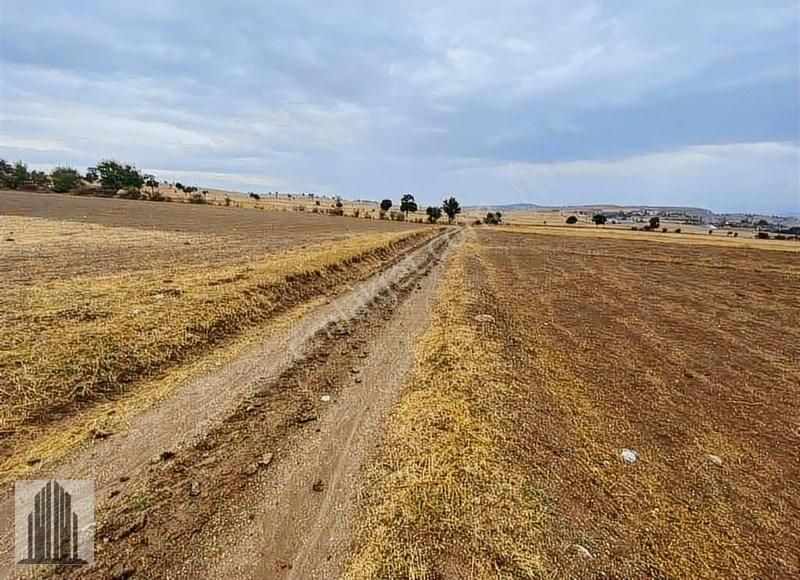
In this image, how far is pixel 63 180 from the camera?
91438 millimetres

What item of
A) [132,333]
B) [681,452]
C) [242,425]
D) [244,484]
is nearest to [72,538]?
[244,484]

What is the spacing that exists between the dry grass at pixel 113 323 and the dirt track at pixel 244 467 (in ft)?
3.52

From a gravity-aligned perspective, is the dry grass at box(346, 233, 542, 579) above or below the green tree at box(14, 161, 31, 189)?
below

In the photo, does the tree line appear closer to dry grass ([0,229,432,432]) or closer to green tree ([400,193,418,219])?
green tree ([400,193,418,219])

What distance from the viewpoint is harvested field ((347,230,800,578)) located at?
2.98m

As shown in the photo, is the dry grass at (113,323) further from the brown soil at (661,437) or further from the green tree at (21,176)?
the green tree at (21,176)

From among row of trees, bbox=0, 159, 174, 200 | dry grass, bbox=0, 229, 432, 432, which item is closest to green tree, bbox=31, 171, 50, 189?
row of trees, bbox=0, 159, 174, 200

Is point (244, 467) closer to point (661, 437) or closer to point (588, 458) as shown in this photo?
point (588, 458)

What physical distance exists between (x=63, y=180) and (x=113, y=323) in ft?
379

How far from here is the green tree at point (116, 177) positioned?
323ft

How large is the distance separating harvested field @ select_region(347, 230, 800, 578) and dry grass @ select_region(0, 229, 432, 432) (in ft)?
12.7

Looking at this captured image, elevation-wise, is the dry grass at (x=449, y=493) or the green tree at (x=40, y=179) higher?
the green tree at (x=40, y=179)

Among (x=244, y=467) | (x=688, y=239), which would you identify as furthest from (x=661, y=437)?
(x=688, y=239)

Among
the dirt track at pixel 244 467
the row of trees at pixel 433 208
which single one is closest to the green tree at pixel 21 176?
the row of trees at pixel 433 208
